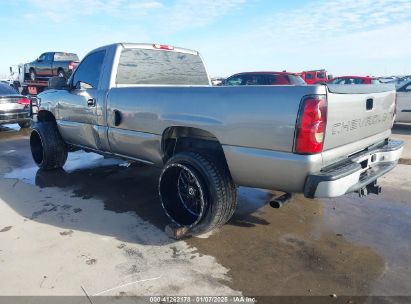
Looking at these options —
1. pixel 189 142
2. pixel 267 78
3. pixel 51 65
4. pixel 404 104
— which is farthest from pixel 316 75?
pixel 189 142

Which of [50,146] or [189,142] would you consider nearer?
[189,142]

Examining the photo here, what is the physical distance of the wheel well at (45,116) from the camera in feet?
19.3

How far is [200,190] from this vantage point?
328cm

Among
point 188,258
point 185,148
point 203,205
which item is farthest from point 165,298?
point 185,148

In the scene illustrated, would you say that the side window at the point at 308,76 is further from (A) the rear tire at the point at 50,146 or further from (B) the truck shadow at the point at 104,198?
(A) the rear tire at the point at 50,146

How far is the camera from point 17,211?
420 cm

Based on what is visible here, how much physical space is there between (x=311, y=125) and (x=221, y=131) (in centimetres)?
79

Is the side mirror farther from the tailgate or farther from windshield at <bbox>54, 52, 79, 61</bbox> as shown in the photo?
windshield at <bbox>54, 52, 79, 61</bbox>

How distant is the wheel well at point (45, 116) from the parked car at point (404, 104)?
977 centimetres

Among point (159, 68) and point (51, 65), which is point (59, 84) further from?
point (51, 65)

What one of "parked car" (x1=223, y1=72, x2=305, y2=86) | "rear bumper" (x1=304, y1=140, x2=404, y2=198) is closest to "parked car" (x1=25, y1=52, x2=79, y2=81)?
"parked car" (x1=223, y1=72, x2=305, y2=86)

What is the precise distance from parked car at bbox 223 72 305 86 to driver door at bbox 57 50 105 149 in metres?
8.00

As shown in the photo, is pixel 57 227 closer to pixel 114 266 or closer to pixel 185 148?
pixel 114 266

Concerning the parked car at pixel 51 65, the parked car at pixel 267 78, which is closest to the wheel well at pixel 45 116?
the parked car at pixel 267 78
